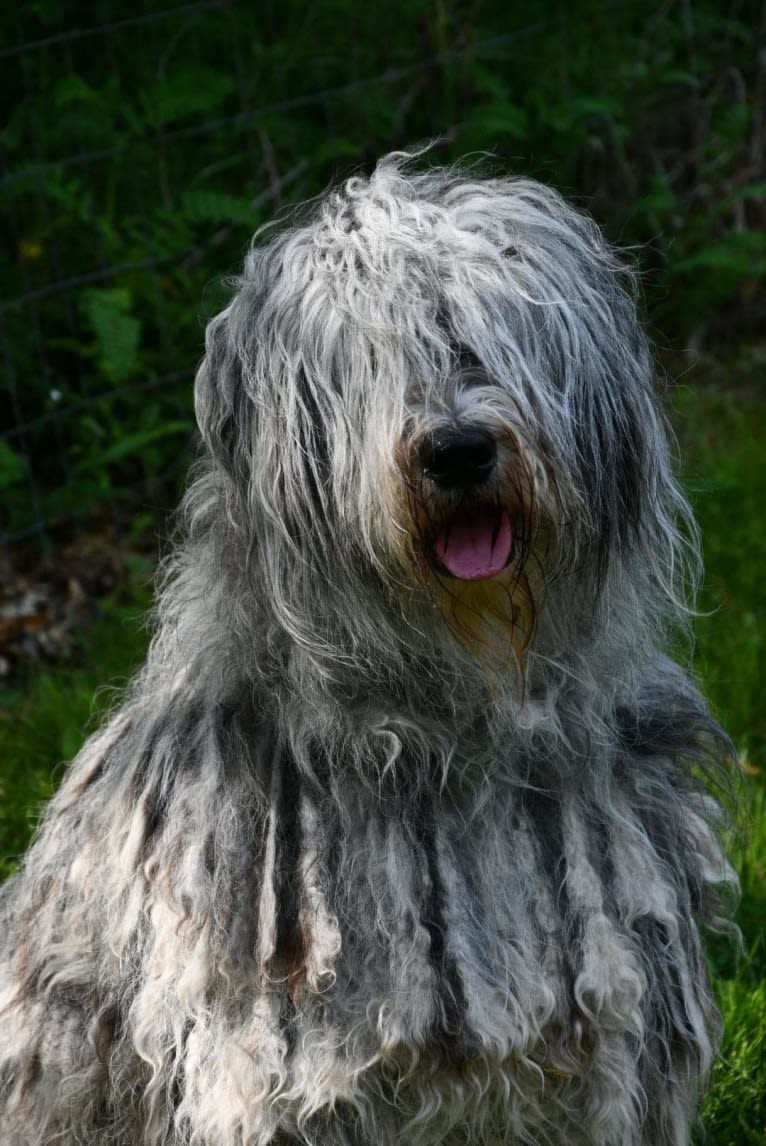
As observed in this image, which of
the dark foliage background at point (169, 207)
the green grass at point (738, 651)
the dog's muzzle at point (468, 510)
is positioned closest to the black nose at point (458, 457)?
the dog's muzzle at point (468, 510)

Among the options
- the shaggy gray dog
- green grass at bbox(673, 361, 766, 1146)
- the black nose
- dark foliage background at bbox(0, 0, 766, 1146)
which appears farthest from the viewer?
dark foliage background at bbox(0, 0, 766, 1146)

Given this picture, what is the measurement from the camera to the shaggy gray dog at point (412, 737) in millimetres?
2389

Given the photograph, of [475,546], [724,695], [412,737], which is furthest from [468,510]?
[724,695]

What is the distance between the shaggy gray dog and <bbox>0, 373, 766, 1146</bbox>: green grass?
0.39 m

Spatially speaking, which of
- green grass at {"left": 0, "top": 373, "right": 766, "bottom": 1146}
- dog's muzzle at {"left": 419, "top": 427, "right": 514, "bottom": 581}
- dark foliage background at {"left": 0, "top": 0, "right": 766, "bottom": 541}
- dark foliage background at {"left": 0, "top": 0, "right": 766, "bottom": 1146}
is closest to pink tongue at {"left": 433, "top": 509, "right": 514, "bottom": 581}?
dog's muzzle at {"left": 419, "top": 427, "right": 514, "bottom": 581}

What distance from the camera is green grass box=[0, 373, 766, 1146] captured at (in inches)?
128

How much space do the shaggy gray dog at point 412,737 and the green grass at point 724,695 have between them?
392 millimetres

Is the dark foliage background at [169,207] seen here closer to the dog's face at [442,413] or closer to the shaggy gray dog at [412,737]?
the shaggy gray dog at [412,737]

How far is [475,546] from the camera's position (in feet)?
7.72

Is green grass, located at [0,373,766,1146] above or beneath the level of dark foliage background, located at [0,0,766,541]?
beneath

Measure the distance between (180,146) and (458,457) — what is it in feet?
10.6

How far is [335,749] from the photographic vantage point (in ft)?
8.17

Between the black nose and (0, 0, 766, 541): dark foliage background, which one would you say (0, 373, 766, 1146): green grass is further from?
the black nose

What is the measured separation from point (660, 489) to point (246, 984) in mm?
910
